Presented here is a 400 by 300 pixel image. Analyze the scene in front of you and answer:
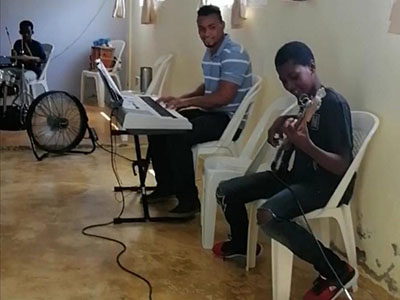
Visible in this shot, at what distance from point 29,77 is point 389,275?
433 cm

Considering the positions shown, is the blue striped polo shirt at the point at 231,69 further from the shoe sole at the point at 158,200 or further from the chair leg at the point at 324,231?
the chair leg at the point at 324,231

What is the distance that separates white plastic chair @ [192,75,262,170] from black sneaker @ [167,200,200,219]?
228 mm

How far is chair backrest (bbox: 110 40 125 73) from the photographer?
21.6 ft

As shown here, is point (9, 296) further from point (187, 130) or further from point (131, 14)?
point (131, 14)

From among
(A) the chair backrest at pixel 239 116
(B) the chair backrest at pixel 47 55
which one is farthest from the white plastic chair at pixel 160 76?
(A) the chair backrest at pixel 239 116

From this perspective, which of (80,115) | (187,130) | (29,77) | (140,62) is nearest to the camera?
(187,130)

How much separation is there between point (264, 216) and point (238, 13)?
1784 mm

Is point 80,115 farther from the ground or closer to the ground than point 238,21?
closer to the ground

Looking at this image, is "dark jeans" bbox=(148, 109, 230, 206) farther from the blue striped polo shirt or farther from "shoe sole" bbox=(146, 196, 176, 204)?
Answer: "shoe sole" bbox=(146, 196, 176, 204)

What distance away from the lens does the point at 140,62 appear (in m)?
6.25

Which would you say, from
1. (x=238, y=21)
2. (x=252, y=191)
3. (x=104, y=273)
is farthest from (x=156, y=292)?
(x=238, y=21)

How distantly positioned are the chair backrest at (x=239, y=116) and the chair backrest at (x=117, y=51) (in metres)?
3.67

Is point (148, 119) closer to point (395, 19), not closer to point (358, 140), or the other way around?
point (358, 140)

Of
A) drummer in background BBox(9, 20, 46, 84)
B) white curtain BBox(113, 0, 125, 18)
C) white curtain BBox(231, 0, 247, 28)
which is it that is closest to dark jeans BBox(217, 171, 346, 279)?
white curtain BBox(231, 0, 247, 28)
